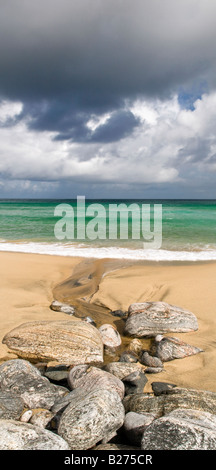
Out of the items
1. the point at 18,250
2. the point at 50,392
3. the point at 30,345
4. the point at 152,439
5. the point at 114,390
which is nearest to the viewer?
the point at 152,439

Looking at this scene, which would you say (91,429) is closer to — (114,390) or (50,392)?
(114,390)

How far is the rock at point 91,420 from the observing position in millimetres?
2822

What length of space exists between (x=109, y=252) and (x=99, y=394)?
462 inches

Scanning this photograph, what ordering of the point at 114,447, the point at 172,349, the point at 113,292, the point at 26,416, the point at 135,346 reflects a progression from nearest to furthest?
the point at 114,447 → the point at 26,416 → the point at 172,349 → the point at 135,346 → the point at 113,292

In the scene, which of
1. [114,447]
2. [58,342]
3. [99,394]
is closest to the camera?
[114,447]

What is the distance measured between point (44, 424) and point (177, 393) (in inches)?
69.7

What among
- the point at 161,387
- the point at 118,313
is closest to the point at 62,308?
the point at 118,313

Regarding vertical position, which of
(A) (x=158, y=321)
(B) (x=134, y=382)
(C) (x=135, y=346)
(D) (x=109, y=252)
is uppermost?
(D) (x=109, y=252)

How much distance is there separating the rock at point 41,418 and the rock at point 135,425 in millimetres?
962

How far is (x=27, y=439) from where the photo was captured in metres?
2.67

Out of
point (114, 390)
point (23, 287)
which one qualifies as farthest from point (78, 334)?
point (23, 287)

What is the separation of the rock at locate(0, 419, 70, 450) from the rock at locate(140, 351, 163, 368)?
229 centimetres

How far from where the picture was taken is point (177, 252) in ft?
49.3

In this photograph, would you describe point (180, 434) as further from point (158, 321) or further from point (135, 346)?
point (158, 321)
